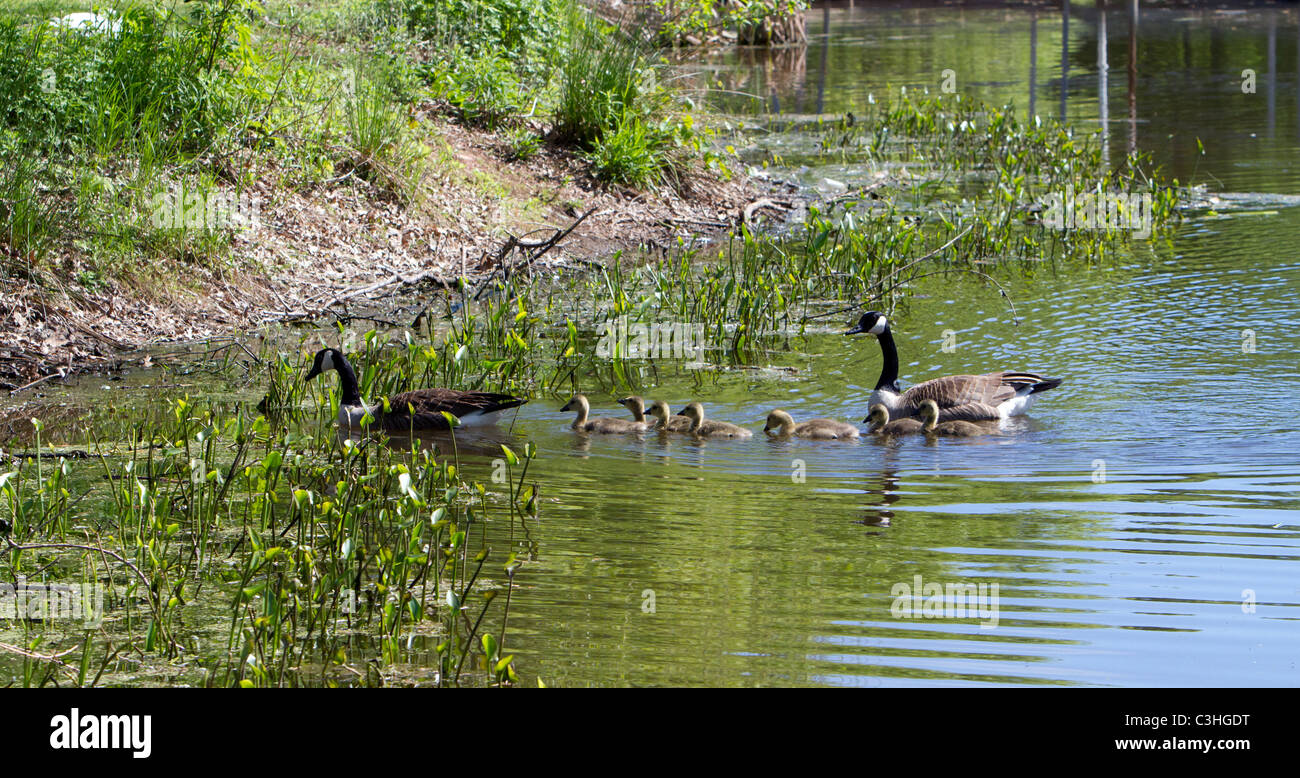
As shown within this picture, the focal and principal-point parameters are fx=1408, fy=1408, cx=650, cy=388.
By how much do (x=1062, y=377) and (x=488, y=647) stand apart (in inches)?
285

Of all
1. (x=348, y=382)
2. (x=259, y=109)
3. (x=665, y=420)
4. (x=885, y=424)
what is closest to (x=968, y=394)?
(x=885, y=424)

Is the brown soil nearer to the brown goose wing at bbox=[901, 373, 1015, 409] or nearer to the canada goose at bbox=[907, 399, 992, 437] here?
the brown goose wing at bbox=[901, 373, 1015, 409]

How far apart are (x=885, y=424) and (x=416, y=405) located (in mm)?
3462

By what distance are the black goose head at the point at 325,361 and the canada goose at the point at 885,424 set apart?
13.1ft

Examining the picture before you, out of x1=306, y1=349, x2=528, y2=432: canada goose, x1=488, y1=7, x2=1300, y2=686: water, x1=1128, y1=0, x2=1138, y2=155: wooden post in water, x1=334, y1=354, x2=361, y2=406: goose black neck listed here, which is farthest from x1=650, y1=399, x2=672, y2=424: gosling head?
x1=1128, y1=0, x2=1138, y2=155: wooden post in water

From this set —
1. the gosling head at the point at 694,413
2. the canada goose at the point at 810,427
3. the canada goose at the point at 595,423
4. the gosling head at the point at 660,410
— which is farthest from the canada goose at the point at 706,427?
the canada goose at the point at 595,423

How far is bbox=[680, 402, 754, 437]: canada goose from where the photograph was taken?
1002 cm

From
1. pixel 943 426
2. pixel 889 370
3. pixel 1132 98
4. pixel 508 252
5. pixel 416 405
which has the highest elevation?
pixel 1132 98

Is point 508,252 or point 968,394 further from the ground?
point 508,252

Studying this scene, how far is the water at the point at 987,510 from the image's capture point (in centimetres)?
607

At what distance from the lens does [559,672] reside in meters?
5.88

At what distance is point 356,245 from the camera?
1503 cm

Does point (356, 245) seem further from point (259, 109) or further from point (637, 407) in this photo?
point (637, 407)
